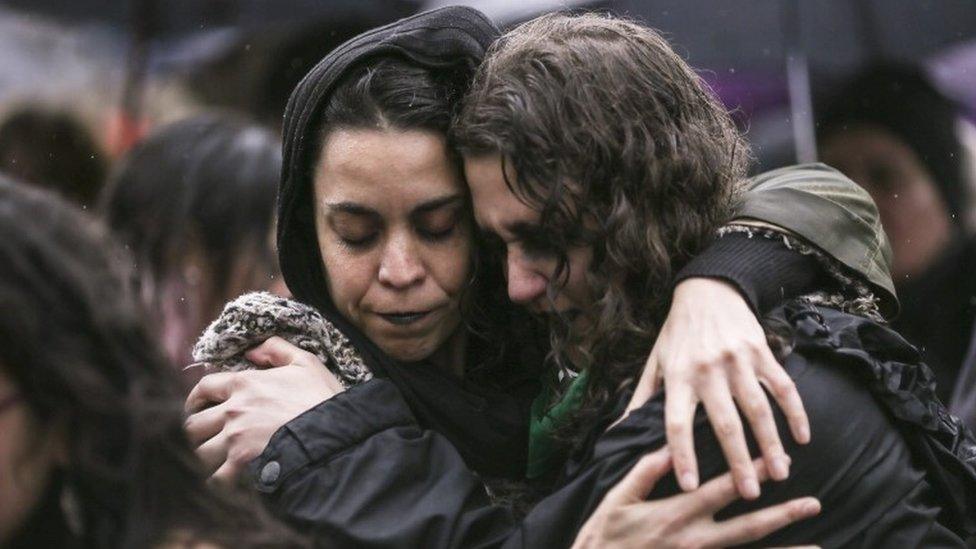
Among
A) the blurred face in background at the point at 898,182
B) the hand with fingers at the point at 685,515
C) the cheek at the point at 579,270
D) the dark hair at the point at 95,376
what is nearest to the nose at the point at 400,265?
the cheek at the point at 579,270

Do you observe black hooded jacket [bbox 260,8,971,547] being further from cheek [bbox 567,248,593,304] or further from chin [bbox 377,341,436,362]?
cheek [bbox 567,248,593,304]

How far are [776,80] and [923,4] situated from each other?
374mm

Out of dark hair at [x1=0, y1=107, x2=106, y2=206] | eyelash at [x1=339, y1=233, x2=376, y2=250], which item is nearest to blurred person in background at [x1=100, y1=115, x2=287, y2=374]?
dark hair at [x1=0, y1=107, x2=106, y2=206]

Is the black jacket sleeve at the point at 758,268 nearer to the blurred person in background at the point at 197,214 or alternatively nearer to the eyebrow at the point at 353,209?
the eyebrow at the point at 353,209

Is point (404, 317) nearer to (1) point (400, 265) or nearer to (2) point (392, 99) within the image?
(1) point (400, 265)

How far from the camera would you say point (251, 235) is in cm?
364

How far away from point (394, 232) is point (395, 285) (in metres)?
0.09

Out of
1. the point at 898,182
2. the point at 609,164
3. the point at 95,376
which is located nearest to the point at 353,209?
the point at 609,164

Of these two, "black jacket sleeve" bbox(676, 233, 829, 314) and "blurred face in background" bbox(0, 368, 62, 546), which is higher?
"blurred face in background" bbox(0, 368, 62, 546)

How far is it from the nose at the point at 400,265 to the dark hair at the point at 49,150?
147 centimetres

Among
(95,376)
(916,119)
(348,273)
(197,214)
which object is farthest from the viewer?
(197,214)

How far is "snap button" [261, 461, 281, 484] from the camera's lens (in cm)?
223

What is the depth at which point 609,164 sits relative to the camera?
2264 mm

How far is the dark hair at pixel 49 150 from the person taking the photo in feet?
11.8
